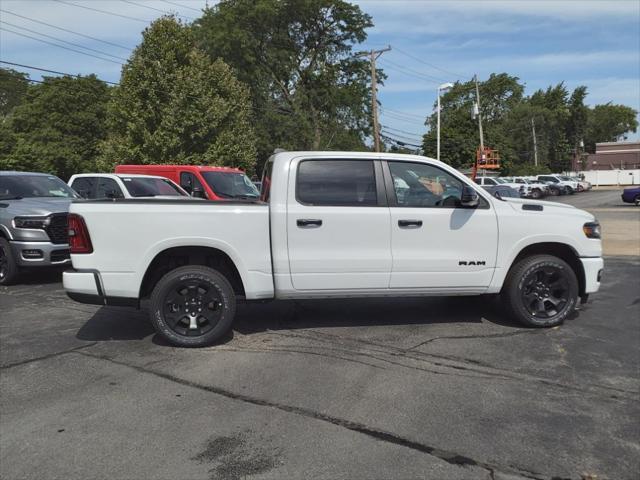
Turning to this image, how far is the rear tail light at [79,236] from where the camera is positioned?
503 cm

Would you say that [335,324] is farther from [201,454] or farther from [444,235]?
[201,454]

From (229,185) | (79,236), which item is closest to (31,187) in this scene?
(229,185)

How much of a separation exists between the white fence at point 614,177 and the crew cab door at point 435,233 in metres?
72.0

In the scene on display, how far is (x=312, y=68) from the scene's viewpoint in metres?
45.8

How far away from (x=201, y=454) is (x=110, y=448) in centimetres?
58

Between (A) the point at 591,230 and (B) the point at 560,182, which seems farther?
(B) the point at 560,182

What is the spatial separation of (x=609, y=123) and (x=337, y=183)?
119281mm

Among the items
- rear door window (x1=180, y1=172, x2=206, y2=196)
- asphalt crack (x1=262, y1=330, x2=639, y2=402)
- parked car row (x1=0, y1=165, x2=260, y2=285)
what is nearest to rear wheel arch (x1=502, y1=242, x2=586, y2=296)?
asphalt crack (x1=262, y1=330, x2=639, y2=402)

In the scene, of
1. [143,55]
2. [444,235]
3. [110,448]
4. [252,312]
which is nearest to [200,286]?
[252,312]

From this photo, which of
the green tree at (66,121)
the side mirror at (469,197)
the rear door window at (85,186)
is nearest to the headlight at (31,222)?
the rear door window at (85,186)

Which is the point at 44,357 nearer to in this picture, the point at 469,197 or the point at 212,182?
the point at 469,197

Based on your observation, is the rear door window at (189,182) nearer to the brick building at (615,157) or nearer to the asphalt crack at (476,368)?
the asphalt crack at (476,368)

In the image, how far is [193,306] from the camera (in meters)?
5.27

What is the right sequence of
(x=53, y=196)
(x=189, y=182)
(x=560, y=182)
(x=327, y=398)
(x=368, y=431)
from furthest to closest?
1. (x=560, y=182)
2. (x=189, y=182)
3. (x=53, y=196)
4. (x=327, y=398)
5. (x=368, y=431)
